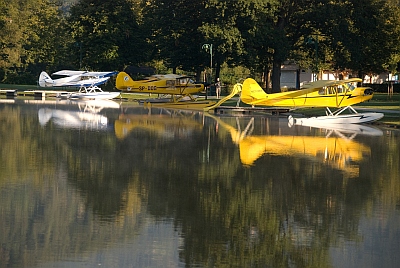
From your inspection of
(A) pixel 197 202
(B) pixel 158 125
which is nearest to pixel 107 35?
(B) pixel 158 125

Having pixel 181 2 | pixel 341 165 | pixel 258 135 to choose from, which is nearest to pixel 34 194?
pixel 341 165

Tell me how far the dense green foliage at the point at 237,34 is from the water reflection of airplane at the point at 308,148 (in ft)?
119

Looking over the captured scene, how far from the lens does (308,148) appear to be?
21266 millimetres

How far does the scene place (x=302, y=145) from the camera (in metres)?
22.2

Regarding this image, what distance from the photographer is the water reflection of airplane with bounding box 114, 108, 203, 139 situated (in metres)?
26.3

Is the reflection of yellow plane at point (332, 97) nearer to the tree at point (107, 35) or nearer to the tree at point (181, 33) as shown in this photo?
the tree at point (181, 33)

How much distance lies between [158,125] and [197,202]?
18.0 metres

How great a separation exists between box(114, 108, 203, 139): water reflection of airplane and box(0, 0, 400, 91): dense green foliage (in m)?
28.1

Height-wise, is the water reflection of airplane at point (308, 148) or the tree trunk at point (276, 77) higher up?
the tree trunk at point (276, 77)

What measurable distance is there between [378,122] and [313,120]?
9.37 feet

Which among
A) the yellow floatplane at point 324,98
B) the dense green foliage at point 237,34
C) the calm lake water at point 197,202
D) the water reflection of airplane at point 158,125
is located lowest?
the calm lake water at point 197,202

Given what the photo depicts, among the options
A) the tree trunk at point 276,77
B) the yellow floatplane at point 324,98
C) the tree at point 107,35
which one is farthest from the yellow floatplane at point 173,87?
the tree at point 107,35

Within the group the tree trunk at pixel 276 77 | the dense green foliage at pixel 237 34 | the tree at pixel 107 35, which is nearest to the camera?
the dense green foliage at pixel 237 34

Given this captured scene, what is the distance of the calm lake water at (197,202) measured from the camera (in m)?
8.73
